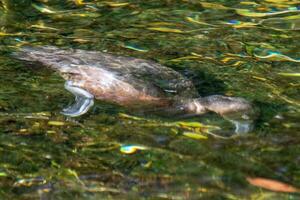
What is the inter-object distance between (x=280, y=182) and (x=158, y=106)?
1307mm

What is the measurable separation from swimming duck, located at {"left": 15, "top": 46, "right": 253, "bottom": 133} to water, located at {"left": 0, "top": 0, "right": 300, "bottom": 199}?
3.3 inches

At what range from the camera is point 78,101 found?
16.4 feet

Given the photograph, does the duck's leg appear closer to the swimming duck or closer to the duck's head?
the swimming duck

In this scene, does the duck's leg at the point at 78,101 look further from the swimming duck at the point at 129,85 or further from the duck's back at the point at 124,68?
the duck's back at the point at 124,68

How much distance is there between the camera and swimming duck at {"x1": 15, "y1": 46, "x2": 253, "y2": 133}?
4895 millimetres

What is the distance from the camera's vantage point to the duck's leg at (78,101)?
16.0ft

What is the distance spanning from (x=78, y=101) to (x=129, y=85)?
422mm

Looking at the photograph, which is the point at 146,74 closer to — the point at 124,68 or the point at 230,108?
the point at 124,68

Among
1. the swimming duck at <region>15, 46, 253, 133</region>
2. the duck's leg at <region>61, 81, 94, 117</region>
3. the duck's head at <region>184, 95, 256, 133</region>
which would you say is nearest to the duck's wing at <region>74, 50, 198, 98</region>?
the swimming duck at <region>15, 46, 253, 133</region>

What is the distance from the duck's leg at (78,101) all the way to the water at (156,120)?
0.07 m

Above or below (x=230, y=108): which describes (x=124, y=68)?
above

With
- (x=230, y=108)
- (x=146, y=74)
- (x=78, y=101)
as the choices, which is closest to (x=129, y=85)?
(x=146, y=74)

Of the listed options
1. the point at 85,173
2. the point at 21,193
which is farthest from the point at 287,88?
the point at 21,193

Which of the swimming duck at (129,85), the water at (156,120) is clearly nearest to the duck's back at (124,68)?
the swimming duck at (129,85)
